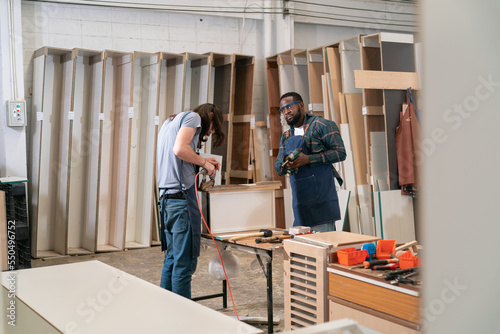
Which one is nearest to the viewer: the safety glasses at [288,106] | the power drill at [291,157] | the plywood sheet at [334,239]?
the plywood sheet at [334,239]

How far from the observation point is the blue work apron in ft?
10.9

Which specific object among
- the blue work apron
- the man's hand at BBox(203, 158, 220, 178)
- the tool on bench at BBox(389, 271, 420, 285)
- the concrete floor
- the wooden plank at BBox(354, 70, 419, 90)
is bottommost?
the concrete floor

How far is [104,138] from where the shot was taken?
5.71m

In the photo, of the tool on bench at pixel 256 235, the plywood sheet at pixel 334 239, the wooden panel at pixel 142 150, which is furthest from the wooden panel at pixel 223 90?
the plywood sheet at pixel 334 239

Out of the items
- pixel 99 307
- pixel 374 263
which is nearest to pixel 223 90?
pixel 374 263

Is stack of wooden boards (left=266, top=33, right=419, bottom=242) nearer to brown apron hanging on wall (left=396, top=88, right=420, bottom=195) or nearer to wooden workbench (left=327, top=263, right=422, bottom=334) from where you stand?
brown apron hanging on wall (left=396, top=88, right=420, bottom=195)

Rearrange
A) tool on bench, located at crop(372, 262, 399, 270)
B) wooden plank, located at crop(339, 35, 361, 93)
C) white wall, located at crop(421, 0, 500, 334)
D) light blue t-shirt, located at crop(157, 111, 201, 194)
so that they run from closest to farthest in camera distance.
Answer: white wall, located at crop(421, 0, 500, 334), tool on bench, located at crop(372, 262, 399, 270), light blue t-shirt, located at crop(157, 111, 201, 194), wooden plank, located at crop(339, 35, 361, 93)

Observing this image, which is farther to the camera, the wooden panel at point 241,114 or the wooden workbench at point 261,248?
the wooden panel at point 241,114

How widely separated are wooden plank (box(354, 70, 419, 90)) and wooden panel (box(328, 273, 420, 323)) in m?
2.89

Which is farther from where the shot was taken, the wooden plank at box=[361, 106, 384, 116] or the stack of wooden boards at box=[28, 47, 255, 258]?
the stack of wooden boards at box=[28, 47, 255, 258]

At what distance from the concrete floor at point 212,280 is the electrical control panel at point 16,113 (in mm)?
1360

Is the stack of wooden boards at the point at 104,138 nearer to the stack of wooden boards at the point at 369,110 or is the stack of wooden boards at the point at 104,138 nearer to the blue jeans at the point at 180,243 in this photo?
the stack of wooden boards at the point at 369,110

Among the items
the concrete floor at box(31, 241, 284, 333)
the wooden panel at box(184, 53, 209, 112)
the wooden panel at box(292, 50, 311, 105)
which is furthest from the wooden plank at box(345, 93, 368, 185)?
the wooden panel at box(184, 53, 209, 112)

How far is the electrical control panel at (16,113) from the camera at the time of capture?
5.06 metres
